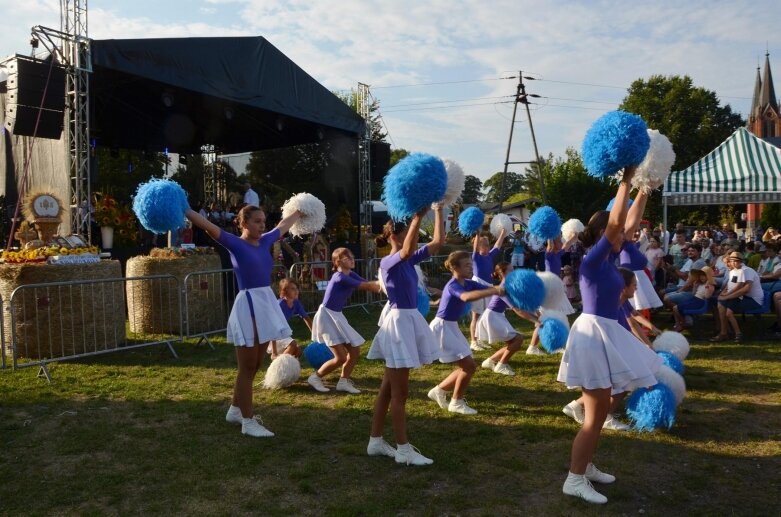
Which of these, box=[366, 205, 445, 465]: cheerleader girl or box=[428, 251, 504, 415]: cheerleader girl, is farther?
box=[428, 251, 504, 415]: cheerleader girl

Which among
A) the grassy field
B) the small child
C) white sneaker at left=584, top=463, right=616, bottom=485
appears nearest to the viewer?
the grassy field

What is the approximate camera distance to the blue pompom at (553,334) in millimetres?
6703

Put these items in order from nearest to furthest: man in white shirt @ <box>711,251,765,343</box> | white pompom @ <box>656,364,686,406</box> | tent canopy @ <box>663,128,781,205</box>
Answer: white pompom @ <box>656,364,686,406</box> → man in white shirt @ <box>711,251,765,343</box> → tent canopy @ <box>663,128,781,205</box>

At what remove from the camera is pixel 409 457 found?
166 inches

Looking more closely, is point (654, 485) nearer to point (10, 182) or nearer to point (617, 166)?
point (617, 166)

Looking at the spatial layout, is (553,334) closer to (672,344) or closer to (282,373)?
(672,344)

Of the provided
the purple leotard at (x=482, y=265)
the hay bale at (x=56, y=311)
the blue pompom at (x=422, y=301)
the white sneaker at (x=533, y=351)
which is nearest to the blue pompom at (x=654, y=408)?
the blue pompom at (x=422, y=301)

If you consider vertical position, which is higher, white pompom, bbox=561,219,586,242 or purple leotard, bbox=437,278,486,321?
white pompom, bbox=561,219,586,242

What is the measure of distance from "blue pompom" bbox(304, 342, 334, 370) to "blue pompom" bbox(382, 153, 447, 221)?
3018 mm

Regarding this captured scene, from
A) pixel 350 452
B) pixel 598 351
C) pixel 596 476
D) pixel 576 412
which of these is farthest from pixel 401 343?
pixel 576 412

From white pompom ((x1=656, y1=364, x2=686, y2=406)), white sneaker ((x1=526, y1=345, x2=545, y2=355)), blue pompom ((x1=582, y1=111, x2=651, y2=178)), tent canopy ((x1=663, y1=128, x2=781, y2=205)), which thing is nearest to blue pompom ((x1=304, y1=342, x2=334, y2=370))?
white sneaker ((x1=526, y1=345, x2=545, y2=355))

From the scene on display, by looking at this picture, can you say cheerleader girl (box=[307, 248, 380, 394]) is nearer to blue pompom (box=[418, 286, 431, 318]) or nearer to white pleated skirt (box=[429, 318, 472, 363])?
blue pompom (box=[418, 286, 431, 318])

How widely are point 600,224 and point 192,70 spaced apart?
9.96 meters

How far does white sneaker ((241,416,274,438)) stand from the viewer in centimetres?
487
